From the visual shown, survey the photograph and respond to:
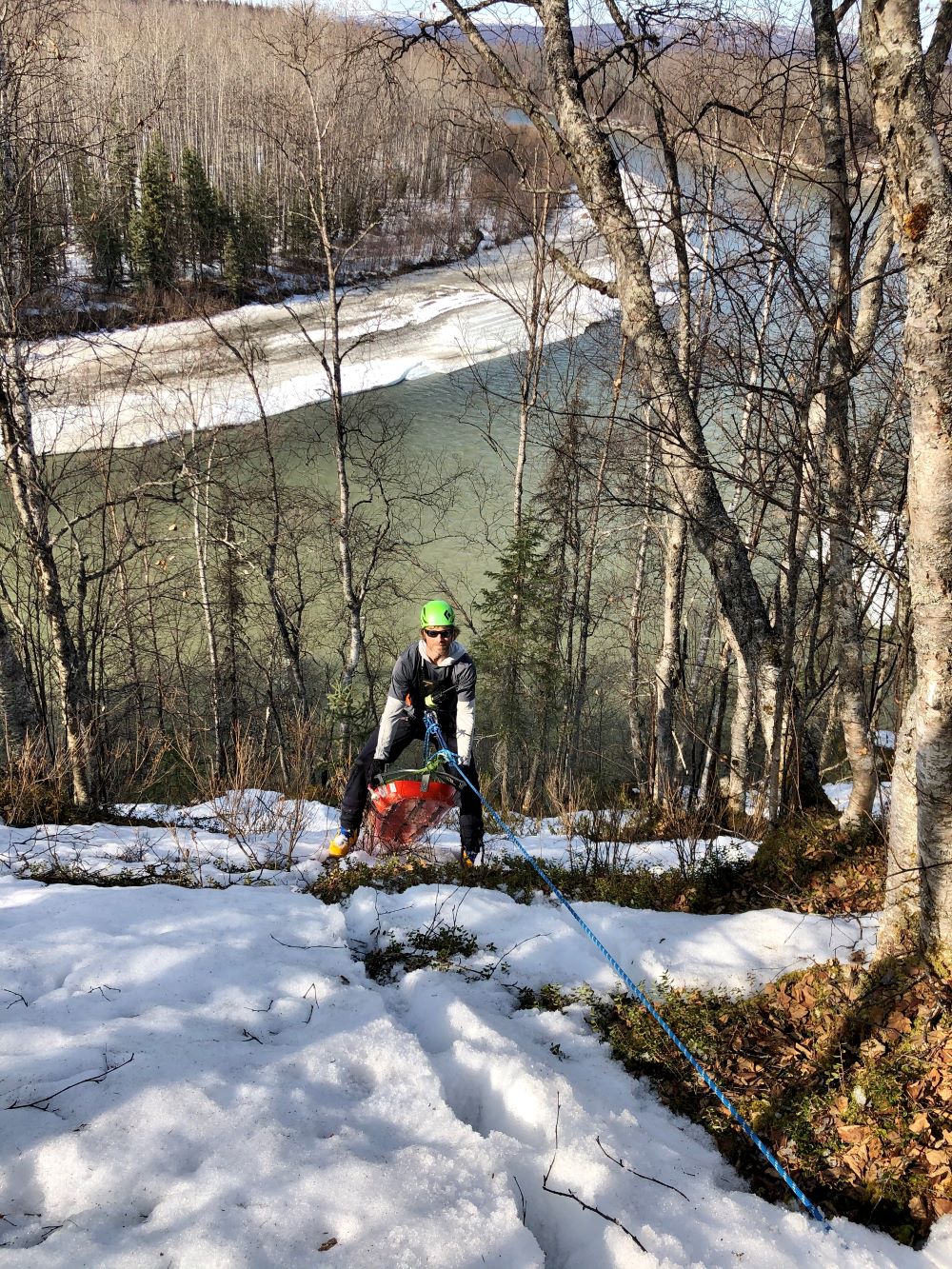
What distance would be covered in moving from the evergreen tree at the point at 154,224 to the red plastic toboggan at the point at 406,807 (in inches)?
1216

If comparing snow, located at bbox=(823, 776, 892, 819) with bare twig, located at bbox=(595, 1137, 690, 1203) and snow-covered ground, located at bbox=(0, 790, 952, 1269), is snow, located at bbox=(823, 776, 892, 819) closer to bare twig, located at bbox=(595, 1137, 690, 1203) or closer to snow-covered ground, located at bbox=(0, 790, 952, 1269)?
snow-covered ground, located at bbox=(0, 790, 952, 1269)

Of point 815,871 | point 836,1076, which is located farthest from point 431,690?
point 836,1076

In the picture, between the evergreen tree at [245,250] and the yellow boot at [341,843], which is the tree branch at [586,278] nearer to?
the yellow boot at [341,843]

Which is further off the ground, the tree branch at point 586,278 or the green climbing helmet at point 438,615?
the tree branch at point 586,278

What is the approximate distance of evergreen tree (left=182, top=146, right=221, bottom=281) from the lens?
34938 mm

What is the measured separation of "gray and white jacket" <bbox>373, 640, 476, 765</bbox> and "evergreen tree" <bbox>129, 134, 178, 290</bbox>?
30735 mm

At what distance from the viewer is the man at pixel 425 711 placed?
5570 mm

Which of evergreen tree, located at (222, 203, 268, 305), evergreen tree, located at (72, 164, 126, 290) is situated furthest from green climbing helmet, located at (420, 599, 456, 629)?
evergreen tree, located at (222, 203, 268, 305)

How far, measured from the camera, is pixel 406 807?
240 inches

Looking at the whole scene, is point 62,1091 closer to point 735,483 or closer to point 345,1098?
point 345,1098

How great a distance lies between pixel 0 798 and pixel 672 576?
32.3 feet

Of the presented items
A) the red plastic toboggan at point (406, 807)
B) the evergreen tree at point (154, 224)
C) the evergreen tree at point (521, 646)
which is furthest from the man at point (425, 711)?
the evergreen tree at point (154, 224)

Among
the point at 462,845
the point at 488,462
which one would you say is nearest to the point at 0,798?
the point at 462,845

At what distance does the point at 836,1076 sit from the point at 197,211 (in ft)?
134
